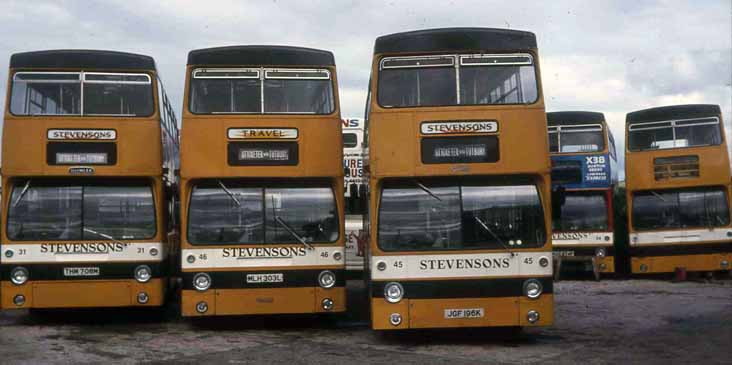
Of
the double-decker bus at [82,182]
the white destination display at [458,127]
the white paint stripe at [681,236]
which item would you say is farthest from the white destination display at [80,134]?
the white paint stripe at [681,236]

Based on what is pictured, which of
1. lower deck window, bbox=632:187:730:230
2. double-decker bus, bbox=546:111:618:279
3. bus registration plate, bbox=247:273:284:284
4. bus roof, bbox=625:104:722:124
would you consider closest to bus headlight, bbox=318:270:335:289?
bus registration plate, bbox=247:273:284:284

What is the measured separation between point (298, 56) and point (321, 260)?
3.07m

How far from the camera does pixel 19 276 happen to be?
14.6 m

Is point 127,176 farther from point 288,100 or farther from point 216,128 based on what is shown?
point 288,100

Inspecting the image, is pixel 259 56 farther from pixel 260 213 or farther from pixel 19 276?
pixel 19 276

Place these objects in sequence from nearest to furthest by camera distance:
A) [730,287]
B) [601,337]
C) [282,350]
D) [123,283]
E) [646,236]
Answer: [282,350] < [601,337] < [123,283] < [730,287] < [646,236]

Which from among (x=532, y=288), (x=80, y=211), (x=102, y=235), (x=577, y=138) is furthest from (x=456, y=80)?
(x=577, y=138)

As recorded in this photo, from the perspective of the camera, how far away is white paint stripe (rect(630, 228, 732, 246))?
24375 mm

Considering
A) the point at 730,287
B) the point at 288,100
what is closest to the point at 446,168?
the point at 288,100

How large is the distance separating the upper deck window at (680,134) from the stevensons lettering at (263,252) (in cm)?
1382

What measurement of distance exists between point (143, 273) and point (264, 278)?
2.23 meters

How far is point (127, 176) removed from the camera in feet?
49.3

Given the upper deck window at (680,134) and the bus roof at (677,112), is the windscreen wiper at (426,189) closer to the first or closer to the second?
the upper deck window at (680,134)

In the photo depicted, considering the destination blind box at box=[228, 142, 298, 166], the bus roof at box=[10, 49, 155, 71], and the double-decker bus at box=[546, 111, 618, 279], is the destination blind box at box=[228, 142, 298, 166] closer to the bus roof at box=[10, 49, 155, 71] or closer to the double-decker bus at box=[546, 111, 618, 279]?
the bus roof at box=[10, 49, 155, 71]
